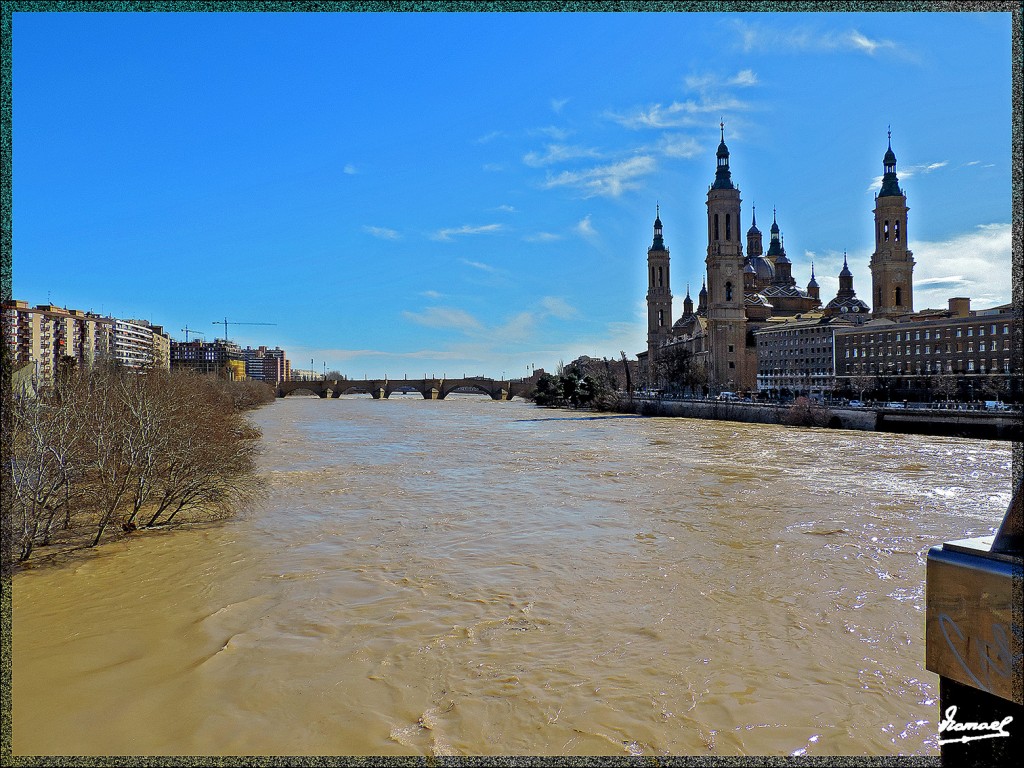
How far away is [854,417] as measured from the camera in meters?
40.9

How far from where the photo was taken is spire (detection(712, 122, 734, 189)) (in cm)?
8512

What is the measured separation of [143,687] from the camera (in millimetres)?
5992

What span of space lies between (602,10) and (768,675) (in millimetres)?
6150

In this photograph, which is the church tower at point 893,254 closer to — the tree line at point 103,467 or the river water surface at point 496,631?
the river water surface at point 496,631

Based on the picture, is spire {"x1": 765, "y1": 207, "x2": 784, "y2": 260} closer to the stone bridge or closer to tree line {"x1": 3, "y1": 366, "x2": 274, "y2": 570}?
the stone bridge

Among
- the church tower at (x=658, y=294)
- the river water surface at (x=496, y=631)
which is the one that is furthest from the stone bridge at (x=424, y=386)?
the river water surface at (x=496, y=631)

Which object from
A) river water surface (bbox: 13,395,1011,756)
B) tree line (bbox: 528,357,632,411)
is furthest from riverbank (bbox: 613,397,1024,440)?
river water surface (bbox: 13,395,1011,756)

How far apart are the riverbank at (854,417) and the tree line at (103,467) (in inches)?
1063

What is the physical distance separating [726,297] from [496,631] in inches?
3185

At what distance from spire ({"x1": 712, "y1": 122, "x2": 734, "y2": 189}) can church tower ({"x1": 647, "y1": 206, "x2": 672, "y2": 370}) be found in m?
28.8

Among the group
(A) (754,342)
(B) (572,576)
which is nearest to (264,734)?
(B) (572,576)

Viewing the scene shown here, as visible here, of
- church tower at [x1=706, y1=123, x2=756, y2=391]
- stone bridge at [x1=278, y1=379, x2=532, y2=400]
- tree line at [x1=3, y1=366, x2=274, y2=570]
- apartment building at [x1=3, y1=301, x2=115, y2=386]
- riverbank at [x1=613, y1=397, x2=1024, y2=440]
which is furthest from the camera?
stone bridge at [x1=278, y1=379, x2=532, y2=400]

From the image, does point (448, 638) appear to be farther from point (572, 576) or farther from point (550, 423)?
point (550, 423)

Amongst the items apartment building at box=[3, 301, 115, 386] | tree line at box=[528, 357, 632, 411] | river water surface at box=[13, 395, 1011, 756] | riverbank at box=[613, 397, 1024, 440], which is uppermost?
apartment building at box=[3, 301, 115, 386]
